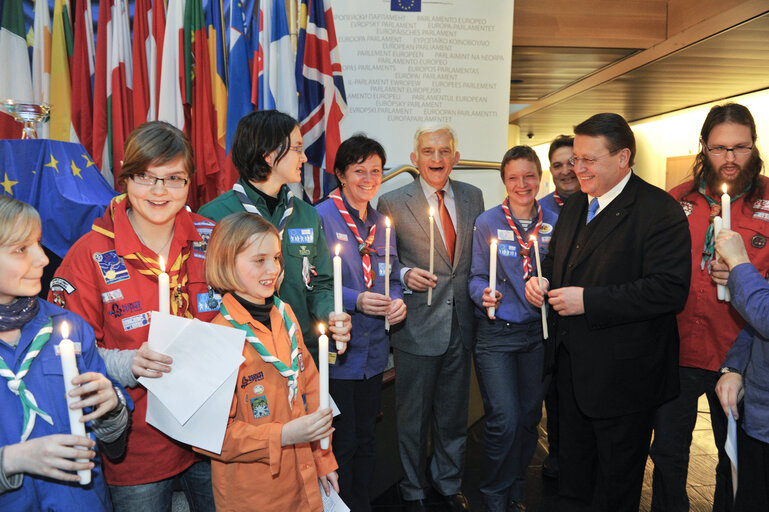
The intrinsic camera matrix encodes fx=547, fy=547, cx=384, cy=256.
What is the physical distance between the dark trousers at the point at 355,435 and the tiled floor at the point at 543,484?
670 mm

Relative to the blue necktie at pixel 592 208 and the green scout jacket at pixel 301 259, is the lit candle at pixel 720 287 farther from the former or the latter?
the green scout jacket at pixel 301 259

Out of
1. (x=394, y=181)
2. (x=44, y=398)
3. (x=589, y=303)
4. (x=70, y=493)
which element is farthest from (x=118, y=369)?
(x=394, y=181)

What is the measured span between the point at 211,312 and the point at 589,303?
1563 mm

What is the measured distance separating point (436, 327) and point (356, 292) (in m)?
0.67

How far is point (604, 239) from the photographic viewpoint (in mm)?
2453

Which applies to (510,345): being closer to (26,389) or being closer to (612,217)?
(612,217)

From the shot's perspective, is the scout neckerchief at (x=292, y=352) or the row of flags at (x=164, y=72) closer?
the scout neckerchief at (x=292, y=352)

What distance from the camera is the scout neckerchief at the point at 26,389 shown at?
4.51 feet

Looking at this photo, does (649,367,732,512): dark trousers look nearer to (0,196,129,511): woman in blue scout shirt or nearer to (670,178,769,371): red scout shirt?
(670,178,769,371): red scout shirt

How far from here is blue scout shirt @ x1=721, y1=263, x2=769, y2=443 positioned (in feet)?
6.22

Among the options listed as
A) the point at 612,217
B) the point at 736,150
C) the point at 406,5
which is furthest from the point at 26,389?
the point at 406,5

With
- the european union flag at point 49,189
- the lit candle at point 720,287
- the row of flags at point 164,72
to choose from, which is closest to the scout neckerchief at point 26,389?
the european union flag at point 49,189

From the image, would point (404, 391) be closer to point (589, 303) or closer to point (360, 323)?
point (360, 323)

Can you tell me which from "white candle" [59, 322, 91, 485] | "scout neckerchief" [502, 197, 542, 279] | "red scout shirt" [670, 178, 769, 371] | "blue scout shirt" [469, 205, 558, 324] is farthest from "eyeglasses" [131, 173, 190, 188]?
"red scout shirt" [670, 178, 769, 371]
